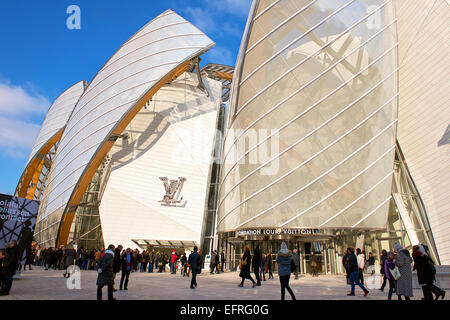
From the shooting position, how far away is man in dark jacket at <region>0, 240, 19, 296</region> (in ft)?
25.6

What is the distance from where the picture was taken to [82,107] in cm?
2977

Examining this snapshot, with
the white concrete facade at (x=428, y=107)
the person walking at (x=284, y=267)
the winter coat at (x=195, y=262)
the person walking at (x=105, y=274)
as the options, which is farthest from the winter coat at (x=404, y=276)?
the white concrete facade at (x=428, y=107)

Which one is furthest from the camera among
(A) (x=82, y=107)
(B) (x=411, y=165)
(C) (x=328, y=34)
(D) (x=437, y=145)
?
(A) (x=82, y=107)

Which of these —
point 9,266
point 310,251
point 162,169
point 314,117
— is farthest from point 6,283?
point 162,169

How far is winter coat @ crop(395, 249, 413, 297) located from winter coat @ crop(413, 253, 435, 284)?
517 millimetres

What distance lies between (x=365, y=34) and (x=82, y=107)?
81.4 feet

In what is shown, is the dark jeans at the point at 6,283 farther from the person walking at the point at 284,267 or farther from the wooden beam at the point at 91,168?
the wooden beam at the point at 91,168

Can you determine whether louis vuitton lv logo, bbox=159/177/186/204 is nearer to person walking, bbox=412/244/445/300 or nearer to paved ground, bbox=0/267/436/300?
paved ground, bbox=0/267/436/300

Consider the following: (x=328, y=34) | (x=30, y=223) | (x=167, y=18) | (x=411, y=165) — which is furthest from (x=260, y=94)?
(x=167, y=18)

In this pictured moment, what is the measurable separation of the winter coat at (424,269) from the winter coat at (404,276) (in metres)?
0.52

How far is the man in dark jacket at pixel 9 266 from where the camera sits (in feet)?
25.6

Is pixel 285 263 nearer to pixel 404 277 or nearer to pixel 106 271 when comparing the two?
pixel 404 277

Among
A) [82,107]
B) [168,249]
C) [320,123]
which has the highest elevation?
[82,107]

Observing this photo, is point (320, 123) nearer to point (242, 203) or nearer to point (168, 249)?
point (242, 203)
